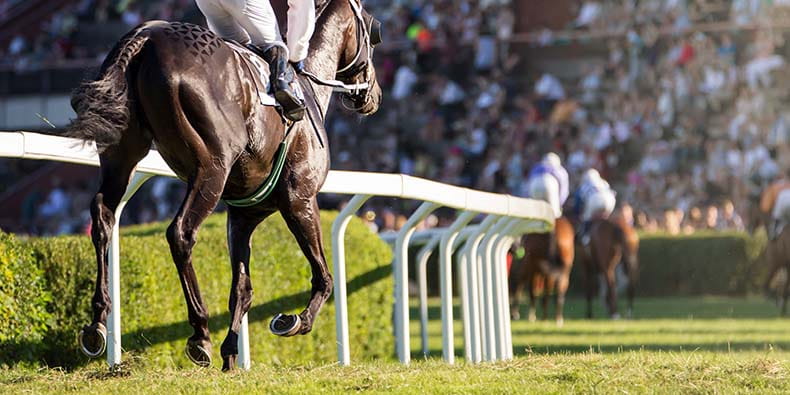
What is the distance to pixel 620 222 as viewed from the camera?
1572 cm

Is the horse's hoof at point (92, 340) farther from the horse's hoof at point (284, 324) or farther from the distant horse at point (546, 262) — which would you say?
the distant horse at point (546, 262)

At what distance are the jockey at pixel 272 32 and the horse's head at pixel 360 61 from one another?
0.50m

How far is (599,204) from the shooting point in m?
15.9

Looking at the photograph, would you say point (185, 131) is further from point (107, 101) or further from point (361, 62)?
point (361, 62)

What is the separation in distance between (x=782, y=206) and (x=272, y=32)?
11.0 metres

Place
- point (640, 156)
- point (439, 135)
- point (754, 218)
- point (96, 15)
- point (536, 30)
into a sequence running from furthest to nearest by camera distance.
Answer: point (96, 15) < point (536, 30) < point (439, 135) < point (640, 156) < point (754, 218)

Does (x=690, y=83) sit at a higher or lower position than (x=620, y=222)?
higher

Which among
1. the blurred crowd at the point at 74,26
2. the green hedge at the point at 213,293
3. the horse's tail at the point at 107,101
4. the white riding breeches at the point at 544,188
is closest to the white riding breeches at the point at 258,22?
the horse's tail at the point at 107,101

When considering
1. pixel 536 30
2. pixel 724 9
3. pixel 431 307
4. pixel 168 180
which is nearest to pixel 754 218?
pixel 431 307

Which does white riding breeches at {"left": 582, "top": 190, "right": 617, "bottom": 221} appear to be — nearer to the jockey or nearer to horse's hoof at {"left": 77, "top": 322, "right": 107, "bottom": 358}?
the jockey

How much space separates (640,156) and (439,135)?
11.0ft

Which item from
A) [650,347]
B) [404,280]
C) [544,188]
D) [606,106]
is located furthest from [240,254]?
[606,106]

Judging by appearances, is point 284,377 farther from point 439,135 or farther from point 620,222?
point 439,135

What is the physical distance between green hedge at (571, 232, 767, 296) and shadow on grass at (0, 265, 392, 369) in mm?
10587
